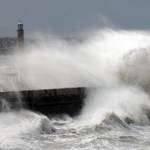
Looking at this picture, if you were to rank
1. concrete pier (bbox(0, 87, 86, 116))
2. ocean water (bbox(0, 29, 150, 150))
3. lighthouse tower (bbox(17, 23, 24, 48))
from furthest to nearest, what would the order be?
lighthouse tower (bbox(17, 23, 24, 48))
concrete pier (bbox(0, 87, 86, 116))
ocean water (bbox(0, 29, 150, 150))

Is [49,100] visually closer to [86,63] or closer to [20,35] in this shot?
[86,63]

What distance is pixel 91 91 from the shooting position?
1580cm

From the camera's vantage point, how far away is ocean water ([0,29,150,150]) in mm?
11766

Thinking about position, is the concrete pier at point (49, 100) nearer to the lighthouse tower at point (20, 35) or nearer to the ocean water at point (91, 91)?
the ocean water at point (91, 91)

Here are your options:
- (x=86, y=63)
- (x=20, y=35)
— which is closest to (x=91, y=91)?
(x=86, y=63)

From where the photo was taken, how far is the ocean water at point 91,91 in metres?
11.8

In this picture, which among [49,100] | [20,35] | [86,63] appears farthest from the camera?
[20,35]

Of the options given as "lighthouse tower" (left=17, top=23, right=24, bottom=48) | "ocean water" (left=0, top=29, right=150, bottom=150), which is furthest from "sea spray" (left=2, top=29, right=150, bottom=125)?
"lighthouse tower" (left=17, top=23, right=24, bottom=48)

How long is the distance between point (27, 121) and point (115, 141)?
2.97 metres

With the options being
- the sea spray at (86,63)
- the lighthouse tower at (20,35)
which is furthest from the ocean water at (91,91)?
the lighthouse tower at (20,35)

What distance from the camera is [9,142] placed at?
37.2 ft

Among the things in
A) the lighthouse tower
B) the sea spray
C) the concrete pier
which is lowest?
the concrete pier

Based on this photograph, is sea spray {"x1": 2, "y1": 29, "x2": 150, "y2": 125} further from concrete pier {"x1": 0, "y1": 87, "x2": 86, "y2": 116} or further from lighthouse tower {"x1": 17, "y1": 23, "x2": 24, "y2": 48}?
lighthouse tower {"x1": 17, "y1": 23, "x2": 24, "y2": 48}

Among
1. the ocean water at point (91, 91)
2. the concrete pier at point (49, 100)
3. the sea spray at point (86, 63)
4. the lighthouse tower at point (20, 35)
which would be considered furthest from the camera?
the lighthouse tower at point (20, 35)
